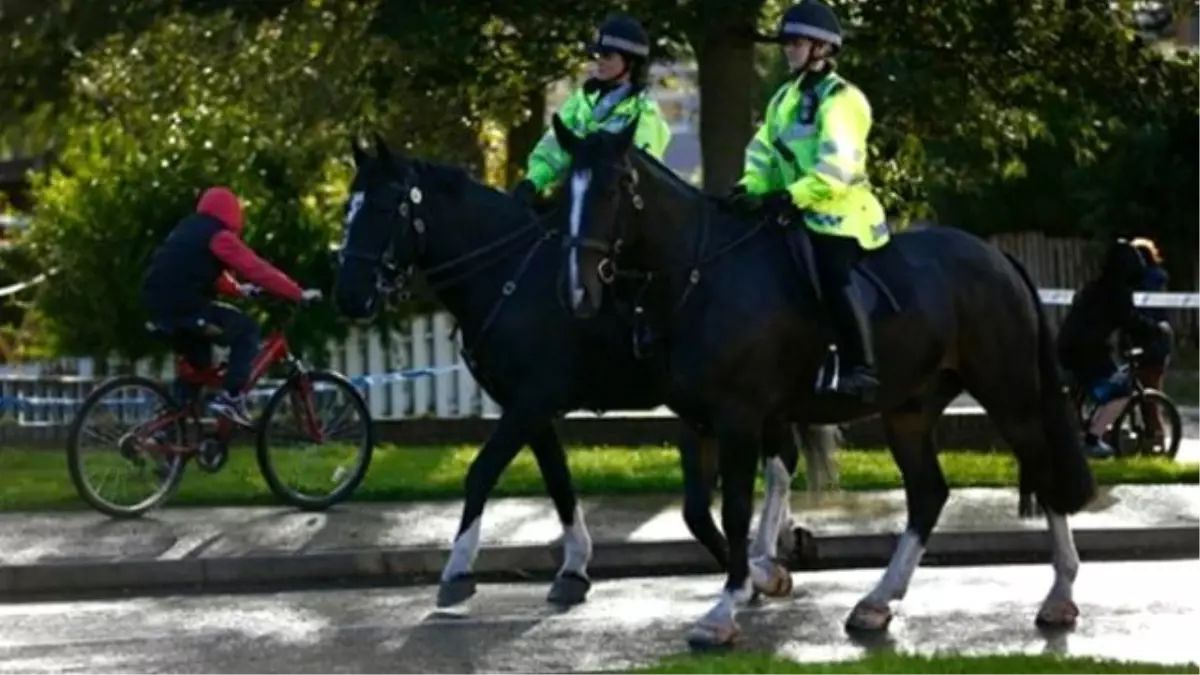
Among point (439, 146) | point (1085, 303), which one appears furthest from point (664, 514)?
point (439, 146)

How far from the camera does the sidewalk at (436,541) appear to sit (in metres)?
13.6

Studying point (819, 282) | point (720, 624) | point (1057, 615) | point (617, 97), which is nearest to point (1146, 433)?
A: point (1057, 615)

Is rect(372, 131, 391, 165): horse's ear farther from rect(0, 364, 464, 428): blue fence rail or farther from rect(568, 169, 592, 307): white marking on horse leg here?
rect(0, 364, 464, 428): blue fence rail

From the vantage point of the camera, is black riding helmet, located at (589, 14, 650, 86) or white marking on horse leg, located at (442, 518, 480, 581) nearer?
white marking on horse leg, located at (442, 518, 480, 581)

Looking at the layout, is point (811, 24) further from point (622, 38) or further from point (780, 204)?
point (622, 38)

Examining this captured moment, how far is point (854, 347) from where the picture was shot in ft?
35.6

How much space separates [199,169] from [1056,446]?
12.0 metres

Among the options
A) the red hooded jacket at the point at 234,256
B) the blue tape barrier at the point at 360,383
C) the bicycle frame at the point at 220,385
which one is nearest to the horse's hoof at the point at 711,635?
the red hooded jacket at the point at 234,256

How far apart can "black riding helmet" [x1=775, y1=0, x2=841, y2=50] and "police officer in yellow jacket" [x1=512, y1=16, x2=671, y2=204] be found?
48.5 inches

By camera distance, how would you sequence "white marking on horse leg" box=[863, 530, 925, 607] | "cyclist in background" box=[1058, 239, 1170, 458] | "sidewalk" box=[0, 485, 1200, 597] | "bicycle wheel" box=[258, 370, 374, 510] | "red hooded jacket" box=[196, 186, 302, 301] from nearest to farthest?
"white marking on horse leg" box=[863, 530, 925, 607]
"sidewalk" box=[0, 485, 1200, 597]
"red hooded jacket" box=[196, 186, 302, 301]
"bicycle wheel" box=[258, 370, 374, 510]
"cyclist in background" box=[1058, 239, 1170, 458]

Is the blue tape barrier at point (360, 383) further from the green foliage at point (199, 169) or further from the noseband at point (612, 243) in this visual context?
the noseband at point (612, 243)

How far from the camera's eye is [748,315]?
10656mm

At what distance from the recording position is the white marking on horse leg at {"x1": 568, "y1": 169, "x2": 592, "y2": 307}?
10273mm

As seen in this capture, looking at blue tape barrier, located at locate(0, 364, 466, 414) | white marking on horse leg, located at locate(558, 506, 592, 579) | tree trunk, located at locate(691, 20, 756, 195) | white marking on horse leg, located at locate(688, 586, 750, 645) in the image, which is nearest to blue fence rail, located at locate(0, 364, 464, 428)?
blue tape barrier, located at locate(0, 364, 466, 414)
